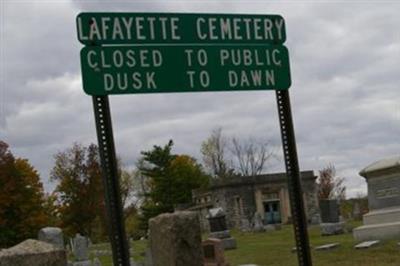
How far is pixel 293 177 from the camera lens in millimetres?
7305

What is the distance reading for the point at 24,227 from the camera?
164 ft

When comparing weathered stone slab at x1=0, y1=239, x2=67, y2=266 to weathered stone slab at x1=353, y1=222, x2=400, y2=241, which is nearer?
weathered stone slab at x1=0, y1=239, x2=67, y2=266

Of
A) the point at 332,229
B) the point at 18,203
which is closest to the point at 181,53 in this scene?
the point at 332,229

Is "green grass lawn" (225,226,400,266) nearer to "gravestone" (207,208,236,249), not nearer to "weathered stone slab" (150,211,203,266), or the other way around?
"gravestone" (207,208,236,249)

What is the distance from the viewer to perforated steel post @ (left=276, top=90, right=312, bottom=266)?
7.27m

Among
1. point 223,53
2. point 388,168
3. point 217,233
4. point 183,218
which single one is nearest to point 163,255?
point 183,218

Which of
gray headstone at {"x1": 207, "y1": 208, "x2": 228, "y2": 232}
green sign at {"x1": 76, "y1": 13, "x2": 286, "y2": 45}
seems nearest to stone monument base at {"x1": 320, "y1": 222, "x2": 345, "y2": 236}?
gray headstone at {"x1": 207, "y1": 208, "x2": 228, "y2": 232}

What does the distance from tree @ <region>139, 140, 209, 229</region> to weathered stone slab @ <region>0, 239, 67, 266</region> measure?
55053 mm

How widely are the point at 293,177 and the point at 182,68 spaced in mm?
1717

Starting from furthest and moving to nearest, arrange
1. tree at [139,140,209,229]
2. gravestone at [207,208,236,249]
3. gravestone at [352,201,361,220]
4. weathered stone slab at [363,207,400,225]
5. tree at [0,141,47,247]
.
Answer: tree at [139,140,209,229], tree at [0,141,47,247], gravestone at [352,201,361,220], gravestone at [207,208,236,249], weathered stone slab at [363,207,400,225]

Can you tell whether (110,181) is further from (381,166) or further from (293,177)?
(381,166)

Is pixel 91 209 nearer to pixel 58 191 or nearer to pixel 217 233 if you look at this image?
pixel 58 191

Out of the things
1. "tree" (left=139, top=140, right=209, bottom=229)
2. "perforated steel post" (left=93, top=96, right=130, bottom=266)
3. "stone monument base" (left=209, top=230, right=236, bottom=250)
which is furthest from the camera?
"tree" (left=139, top=140, right=209, bottom=229)

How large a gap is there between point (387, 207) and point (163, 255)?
12041 mm
